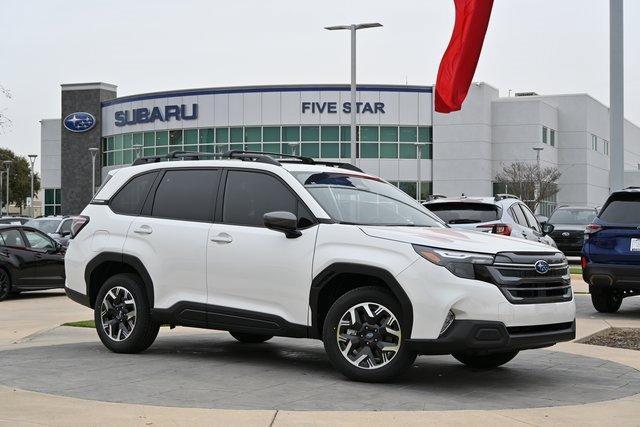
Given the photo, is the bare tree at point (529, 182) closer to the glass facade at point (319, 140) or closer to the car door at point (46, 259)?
the glass facade at point (319, 140)

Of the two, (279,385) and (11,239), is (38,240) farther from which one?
(279,385)

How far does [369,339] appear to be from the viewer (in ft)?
24.1

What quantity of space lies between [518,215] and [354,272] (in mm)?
7946

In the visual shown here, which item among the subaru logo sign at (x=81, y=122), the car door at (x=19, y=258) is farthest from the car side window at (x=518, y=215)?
the subaru logo sign at (x=81, y=122)

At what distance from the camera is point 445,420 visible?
20.1 ft

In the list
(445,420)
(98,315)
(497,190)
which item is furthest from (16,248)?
(497,190)

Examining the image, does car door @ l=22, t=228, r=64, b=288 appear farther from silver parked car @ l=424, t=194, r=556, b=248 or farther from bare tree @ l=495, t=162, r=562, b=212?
bare tree @ l=495, t=162, r=562, b=212

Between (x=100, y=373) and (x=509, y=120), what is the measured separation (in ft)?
194

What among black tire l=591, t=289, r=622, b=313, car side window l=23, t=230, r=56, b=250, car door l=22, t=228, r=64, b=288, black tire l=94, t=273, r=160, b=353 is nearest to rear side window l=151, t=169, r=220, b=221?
black tire l=94, t=273, r=160, b=353

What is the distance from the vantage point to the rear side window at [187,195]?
8672 mm

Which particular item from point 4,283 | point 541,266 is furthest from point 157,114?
point 541,266

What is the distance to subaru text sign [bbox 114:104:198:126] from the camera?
63.8 meters

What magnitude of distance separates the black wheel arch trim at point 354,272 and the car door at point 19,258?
10.9m

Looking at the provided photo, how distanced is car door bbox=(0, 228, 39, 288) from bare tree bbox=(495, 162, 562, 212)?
45.8 meters
